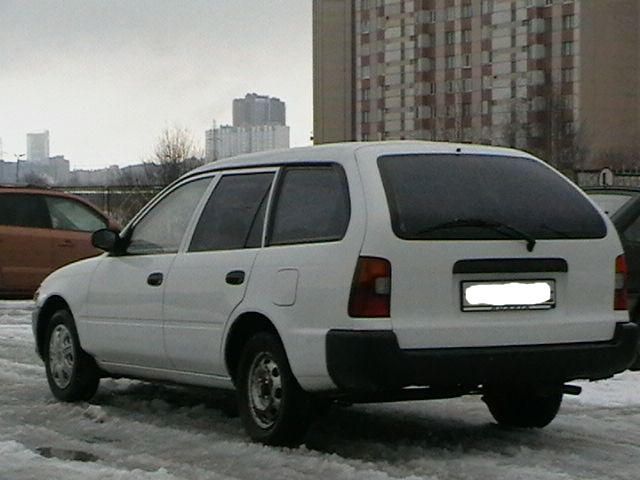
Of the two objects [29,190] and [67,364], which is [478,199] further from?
[29,190]

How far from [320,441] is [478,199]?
5.39 ft

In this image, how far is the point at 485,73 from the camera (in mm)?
104438

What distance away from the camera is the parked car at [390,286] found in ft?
20.8

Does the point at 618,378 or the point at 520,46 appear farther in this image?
the point at 520,46

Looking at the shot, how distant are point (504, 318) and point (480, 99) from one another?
328 ft

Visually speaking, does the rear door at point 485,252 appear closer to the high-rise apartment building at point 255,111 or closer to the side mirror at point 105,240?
the side mirror at point 105,240

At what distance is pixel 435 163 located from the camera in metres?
6.87

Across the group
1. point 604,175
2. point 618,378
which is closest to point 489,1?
point 604,175

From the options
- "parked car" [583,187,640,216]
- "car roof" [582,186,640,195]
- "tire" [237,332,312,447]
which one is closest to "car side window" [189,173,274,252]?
"tire" [237,332,312,447]

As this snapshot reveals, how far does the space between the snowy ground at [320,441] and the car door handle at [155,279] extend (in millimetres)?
850

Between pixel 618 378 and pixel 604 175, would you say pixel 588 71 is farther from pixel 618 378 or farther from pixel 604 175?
pixel 618 378

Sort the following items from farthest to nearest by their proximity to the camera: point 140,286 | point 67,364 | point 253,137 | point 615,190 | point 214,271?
point 253,137 < point 615,190 < point 67,364 < point 140,286 < point 214,271

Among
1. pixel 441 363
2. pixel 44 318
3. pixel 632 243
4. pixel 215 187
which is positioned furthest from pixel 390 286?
pixel 632 243

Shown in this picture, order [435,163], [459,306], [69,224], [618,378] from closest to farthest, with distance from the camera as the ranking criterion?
1. [459,306]
2. [435,163]
3. [618,378]
4. [69,224]
